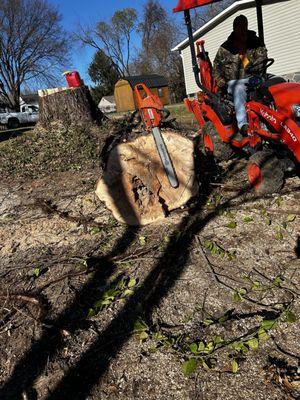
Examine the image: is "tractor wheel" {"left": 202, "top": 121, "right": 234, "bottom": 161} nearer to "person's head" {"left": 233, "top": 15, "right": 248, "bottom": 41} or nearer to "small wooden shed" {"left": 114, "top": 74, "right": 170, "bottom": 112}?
"person's head" {"left": 233, "top": 15, "right": 248, "bottom": 41}

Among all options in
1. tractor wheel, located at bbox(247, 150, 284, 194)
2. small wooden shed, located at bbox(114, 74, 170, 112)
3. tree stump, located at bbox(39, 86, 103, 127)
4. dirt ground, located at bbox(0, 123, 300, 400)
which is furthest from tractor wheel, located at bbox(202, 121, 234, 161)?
small wooden shed, located at bbox(114, 74, 170, 112)

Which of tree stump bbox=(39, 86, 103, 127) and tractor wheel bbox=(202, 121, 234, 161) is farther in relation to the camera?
tree stump bbox=(39, 86, 103, 127)

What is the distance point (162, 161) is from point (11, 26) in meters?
42.7

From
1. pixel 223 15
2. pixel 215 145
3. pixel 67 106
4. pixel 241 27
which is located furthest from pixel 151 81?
pixel 241 27

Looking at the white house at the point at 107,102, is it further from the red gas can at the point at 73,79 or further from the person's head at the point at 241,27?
the person's head at the point at 241,27

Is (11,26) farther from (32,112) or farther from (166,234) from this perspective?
(166,234)

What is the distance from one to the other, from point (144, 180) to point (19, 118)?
2841 cm

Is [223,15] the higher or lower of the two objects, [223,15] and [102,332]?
the higher

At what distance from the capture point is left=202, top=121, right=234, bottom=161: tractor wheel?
5798 mm

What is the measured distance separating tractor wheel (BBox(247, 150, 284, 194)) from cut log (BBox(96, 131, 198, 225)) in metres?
0.72

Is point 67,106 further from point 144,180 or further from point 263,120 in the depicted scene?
point 263,120

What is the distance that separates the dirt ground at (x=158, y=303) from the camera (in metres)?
2.31

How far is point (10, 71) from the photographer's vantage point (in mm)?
43125

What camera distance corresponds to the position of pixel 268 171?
424 cm
